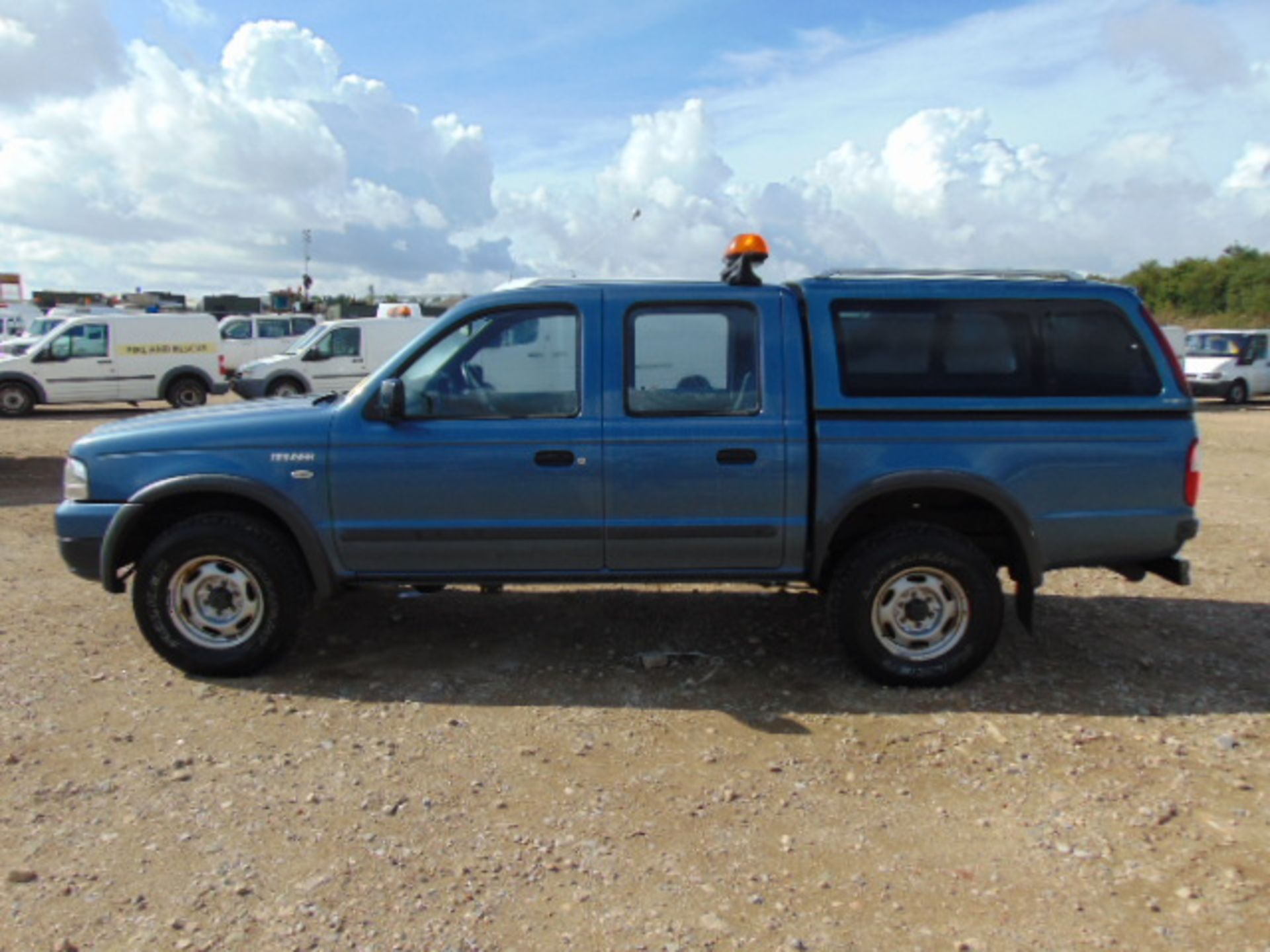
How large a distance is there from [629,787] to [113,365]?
18386mm

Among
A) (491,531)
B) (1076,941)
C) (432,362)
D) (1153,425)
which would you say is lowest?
(1076,941)

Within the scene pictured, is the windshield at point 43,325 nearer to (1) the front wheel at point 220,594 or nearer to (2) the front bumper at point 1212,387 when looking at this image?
(1) the front wheel at point 220,594

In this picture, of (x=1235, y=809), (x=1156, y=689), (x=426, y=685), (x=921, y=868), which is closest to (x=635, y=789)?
(x=921, y=868)

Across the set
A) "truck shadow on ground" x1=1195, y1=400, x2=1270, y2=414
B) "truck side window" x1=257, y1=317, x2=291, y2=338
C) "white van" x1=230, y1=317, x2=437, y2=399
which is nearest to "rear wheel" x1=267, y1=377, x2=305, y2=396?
"white van" x1=230, y1=317, x2=437, y2=399

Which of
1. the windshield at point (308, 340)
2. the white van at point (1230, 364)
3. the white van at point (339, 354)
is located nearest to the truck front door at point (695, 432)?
the white van at point (339, 354)

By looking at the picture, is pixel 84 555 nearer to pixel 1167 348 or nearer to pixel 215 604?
pixel 215 604

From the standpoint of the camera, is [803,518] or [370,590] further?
[370,590]

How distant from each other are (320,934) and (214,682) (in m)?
2.23

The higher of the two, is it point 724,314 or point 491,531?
point 724,314

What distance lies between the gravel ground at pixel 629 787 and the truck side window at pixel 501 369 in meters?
1.34

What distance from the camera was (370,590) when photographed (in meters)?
6.25

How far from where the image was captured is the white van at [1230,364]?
24172 mm

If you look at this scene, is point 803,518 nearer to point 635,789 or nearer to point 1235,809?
point 635,789

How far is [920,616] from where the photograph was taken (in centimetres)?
470
